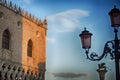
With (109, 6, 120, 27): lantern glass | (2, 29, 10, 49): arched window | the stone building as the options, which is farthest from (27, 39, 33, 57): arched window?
(109, 6, 120, 27): lantern glass

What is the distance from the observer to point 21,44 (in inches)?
1011

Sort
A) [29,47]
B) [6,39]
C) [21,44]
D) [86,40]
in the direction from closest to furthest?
[86,40], [6,39], [21,44], [29,47]

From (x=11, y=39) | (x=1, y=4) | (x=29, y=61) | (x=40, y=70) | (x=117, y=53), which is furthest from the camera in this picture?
(x=40, y=70)

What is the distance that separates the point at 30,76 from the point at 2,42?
5.09 meters

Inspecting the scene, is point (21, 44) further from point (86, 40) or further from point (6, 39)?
point (86, 40)

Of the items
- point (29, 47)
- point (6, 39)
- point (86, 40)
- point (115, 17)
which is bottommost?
point (86, 40)

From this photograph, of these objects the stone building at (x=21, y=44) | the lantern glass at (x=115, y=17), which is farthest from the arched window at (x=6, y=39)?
the lantern glass at (x=115, y=17)

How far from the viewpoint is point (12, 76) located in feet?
80.6

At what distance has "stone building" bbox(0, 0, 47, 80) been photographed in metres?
23.5

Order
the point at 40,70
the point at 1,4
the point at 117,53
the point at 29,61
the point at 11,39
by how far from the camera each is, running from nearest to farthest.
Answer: the point at 117,53
the point at 1,4
the point at 11,39
the point at 29,61
the point at 40,70

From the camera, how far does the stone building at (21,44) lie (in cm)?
2347

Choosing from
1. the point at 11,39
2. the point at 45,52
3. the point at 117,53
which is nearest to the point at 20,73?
the point at 11,39

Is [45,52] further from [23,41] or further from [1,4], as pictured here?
[1,4]

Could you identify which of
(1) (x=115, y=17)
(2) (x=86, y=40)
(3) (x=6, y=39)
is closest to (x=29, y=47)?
(3) (x=6, y=39)
